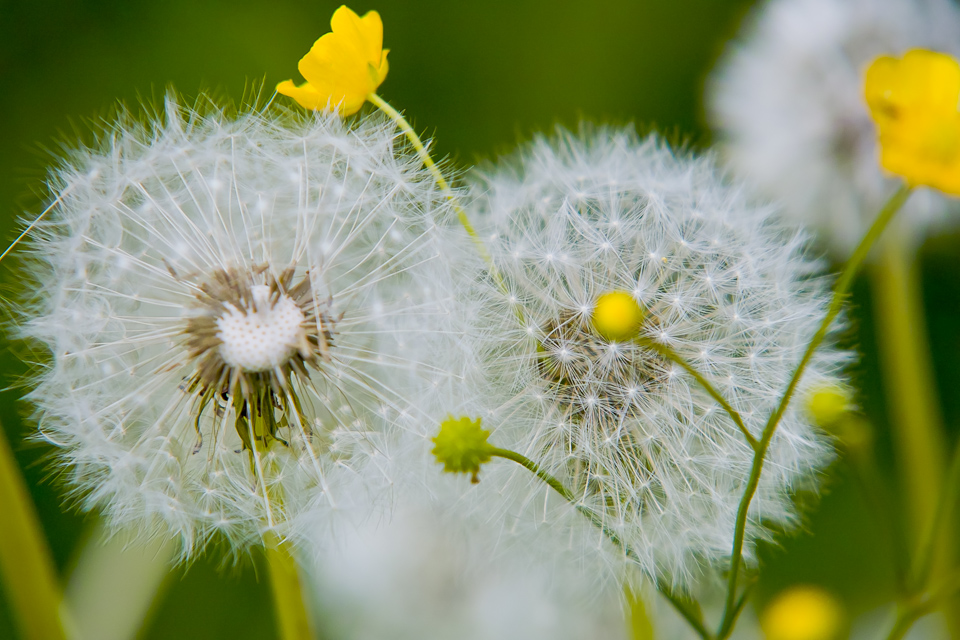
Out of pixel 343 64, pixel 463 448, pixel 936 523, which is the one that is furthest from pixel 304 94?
pixel 936 523

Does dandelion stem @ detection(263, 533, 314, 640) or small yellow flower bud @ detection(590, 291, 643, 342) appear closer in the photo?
small yellow flower bud @ detection(590, 291, 643, 342)

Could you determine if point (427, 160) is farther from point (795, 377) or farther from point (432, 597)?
point (432, 597)

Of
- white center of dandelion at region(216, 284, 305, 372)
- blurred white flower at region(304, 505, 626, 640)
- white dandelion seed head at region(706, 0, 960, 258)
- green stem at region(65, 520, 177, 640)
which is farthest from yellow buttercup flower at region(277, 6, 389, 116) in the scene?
white dandelion seed head at region(706, 0, 960, 258)

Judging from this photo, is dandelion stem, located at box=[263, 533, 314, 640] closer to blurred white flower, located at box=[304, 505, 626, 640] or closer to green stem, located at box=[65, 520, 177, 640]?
blurred white flower, located at box=[304, 505, 626, 640]

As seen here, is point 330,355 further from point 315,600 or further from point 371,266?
point 315,600

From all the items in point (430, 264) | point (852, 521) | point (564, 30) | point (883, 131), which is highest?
point (564, 30)

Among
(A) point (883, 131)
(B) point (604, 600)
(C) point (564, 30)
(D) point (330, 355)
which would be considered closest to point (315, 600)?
(B) point (604, 600)
